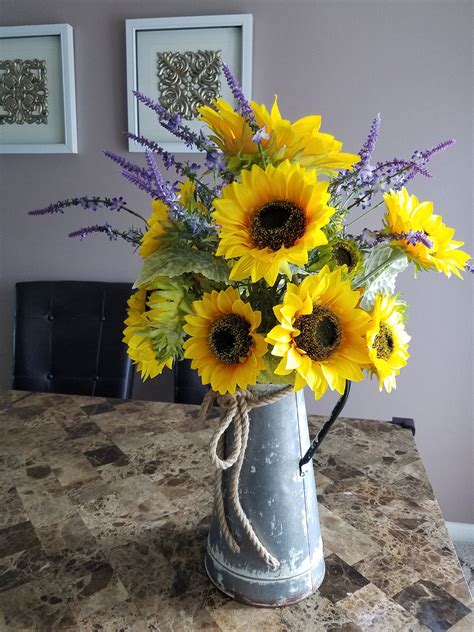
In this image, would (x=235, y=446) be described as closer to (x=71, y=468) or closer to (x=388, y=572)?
(x=388, y=572)

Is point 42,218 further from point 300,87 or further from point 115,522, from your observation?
point 115,522

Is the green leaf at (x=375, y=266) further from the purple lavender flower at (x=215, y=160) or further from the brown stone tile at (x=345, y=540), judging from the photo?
the brown stone tile at (x=345, y=540)

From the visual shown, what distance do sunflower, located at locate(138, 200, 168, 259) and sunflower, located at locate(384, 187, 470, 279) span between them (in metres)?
0.27

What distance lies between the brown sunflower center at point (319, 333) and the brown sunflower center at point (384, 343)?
5cm

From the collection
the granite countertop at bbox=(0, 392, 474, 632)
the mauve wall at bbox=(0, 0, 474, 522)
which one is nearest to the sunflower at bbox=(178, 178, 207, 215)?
the granite countertop at bbox=(0, 392, 474, 632)

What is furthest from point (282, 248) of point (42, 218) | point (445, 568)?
point (42, 218)

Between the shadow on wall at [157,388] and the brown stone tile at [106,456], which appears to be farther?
the shadow on wall at [157,388]

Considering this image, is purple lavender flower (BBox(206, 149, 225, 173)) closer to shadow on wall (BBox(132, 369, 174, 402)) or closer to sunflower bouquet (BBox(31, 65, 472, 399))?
sunflower bouquet (BBox(31, 65, 472, 399))

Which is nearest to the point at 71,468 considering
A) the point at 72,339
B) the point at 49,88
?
the point at 72,339

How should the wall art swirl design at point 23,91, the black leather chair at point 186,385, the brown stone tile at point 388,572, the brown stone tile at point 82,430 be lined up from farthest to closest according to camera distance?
the wall art swirl design at point 23,91 → the black leather chair at point 186,385 → the brown stone tile at point 82,430 → the brown stone tile at point 388,572

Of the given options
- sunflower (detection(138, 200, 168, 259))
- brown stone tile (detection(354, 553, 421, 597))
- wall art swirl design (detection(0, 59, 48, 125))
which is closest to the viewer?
sunflower (detection(138, 200, 168, 259))

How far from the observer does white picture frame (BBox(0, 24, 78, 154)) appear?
1899 millimetres

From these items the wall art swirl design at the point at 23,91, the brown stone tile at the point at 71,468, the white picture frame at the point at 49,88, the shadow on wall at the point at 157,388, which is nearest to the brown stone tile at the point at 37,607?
the brown stone tile at the point at 71,468

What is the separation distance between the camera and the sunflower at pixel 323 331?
53 cm
